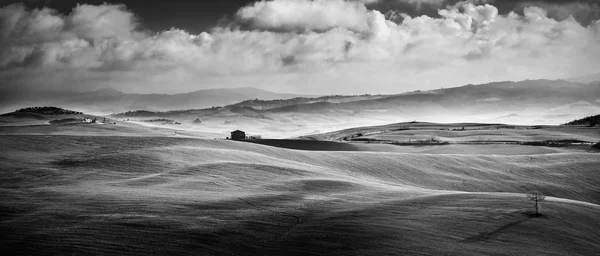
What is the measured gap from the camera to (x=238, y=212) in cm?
1415

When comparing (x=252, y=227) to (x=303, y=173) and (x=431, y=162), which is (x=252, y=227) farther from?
(x=431, y=162)

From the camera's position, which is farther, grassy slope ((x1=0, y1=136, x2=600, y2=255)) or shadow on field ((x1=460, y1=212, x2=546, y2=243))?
shadow on field ((x1=460, y1=212, x2=546, y2=243))

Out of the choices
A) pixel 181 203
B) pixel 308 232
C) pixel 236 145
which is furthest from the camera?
pixel 236 145

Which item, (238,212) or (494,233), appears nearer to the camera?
(494,233)

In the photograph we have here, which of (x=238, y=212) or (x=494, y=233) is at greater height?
(x=238, y=212)

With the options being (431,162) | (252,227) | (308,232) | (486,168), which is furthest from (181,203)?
(486,168)

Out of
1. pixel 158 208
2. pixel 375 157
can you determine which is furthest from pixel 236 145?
pixel 158 208

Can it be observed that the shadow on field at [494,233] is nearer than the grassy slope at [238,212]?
No

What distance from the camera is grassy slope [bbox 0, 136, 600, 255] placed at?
1130 centimetres

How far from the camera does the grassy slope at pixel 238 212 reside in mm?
11297

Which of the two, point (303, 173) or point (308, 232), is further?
point (303, 173)

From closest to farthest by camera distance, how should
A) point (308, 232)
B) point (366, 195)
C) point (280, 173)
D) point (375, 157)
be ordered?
1. point (308, 232)
2. point (366, 195)
3. point (280, 173)
4. point (375, 157)

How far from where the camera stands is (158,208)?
14.3 metres

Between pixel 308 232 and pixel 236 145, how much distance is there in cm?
2323
